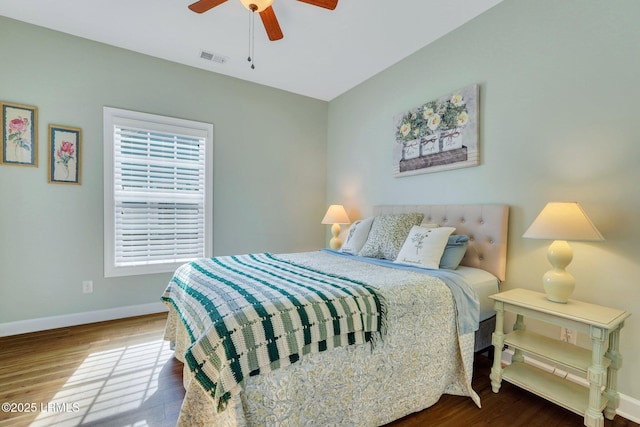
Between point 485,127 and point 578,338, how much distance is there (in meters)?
1.65

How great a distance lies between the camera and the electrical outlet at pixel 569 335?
74.3 inches

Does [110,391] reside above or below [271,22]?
below

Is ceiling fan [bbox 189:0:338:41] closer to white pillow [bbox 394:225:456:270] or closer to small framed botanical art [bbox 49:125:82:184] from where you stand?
white pillow [bbox 394:225:456:270]

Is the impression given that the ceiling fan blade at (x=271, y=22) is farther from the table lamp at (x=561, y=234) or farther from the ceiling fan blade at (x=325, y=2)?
the table lamp at (x=561, y=234)

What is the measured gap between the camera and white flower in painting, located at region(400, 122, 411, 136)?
3.06m

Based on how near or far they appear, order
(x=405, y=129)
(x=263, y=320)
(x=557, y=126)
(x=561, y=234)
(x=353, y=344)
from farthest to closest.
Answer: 1. (x=405, y=129)
2. (x=557, y=126)
3. (x=561, y=234)
4. (x=353, y=344)
5. (x=263, y=320)

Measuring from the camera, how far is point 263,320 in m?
1.24

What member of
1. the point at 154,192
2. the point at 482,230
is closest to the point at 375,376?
the point at 482,230

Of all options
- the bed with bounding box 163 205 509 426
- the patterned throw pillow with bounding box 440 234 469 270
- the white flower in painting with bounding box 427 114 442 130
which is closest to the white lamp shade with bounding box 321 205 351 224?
the bed with bounding box 163 205 509 426

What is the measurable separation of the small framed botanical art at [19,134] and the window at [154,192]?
55 centimetres

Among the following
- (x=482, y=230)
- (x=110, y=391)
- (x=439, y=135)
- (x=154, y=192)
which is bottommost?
(x=110, y=391)

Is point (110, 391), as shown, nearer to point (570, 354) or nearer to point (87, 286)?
point (87, 286)

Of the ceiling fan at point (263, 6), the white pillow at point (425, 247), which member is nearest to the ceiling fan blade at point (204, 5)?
the ceiling fan at point (263, 6)

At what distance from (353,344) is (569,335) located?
5.10ft
